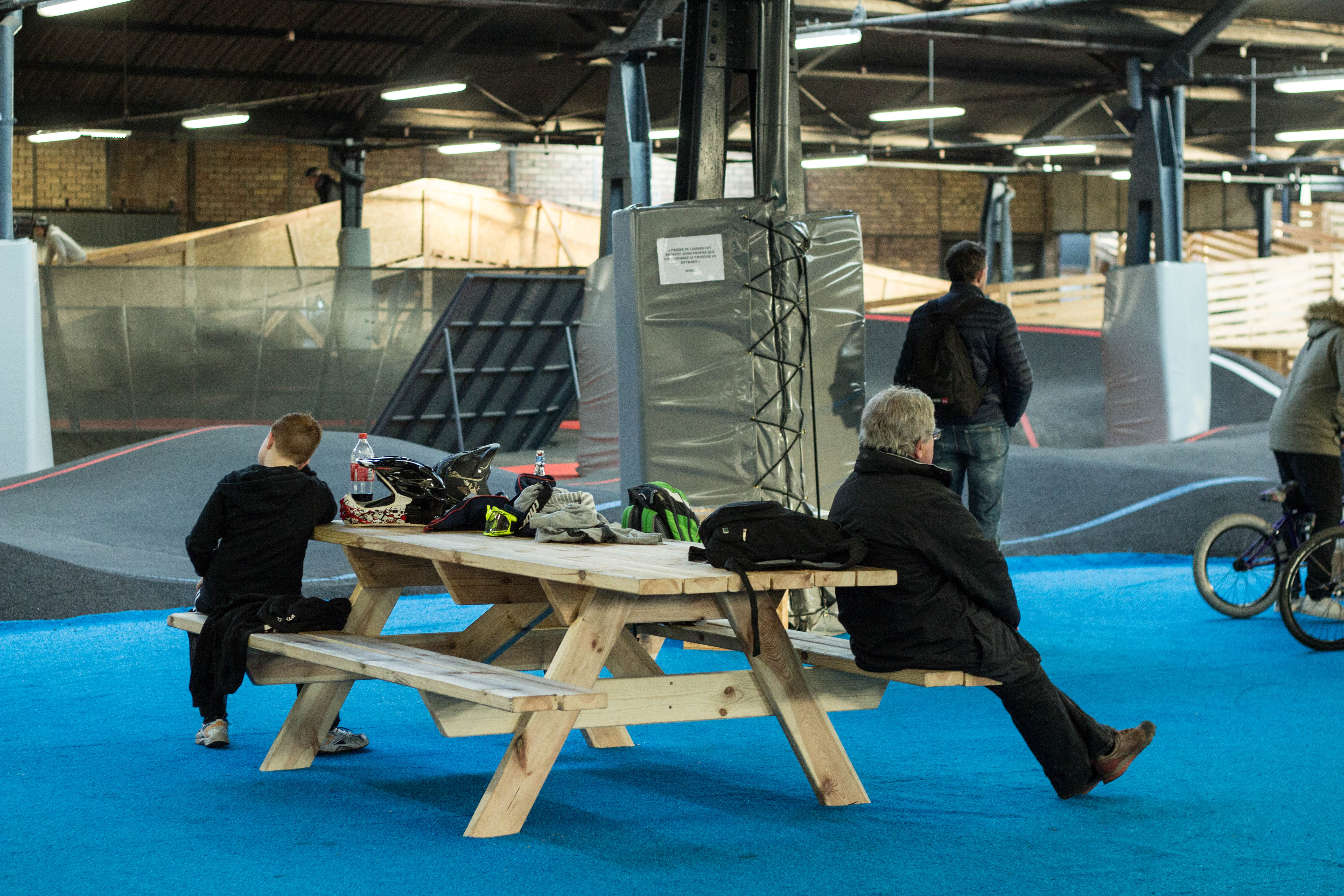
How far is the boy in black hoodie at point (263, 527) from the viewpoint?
4359 mm

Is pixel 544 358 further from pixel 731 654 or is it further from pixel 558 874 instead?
pixel 558 874

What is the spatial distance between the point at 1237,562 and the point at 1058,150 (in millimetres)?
14860

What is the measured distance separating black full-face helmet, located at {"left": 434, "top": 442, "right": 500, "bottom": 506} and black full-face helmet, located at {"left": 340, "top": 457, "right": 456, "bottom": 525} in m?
0.02

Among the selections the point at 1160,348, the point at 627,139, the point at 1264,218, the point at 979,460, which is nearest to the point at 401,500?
the point at 979,460

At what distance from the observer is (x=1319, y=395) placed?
6.96m

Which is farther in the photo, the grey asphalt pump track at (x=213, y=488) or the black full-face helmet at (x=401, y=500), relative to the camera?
the grey asphalt pump track at (x=213, y=488)

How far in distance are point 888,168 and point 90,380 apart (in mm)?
17889

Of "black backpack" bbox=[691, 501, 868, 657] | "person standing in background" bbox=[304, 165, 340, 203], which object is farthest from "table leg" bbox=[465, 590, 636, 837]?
"person standing in background" bbox=[304, 165, 340, 203]

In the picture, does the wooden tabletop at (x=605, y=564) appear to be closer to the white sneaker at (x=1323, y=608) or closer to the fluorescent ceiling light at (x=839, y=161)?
the white sneaker at (x=1323, y=608)

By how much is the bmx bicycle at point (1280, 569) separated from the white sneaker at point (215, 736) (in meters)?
4.80

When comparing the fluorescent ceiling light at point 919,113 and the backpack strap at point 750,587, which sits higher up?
the fluorescent ceiling light at point 919,113

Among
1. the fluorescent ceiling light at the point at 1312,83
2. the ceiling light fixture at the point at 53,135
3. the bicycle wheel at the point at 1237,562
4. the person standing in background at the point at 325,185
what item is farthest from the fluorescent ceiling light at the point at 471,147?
the bicycle wheel at the point at 1237,562

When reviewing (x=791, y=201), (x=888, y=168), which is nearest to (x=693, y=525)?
(x=791, y=201)

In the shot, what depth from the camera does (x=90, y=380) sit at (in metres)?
14.5
